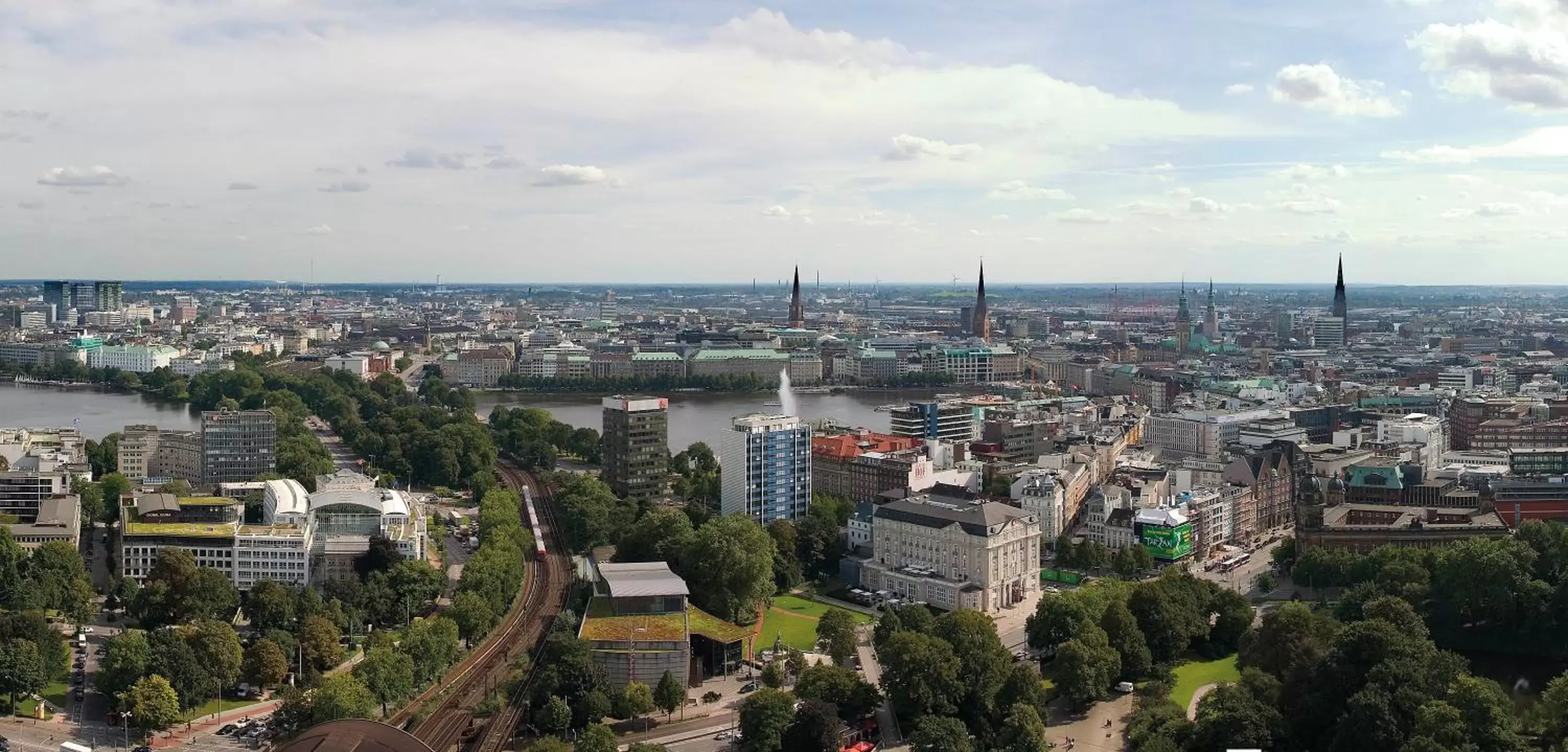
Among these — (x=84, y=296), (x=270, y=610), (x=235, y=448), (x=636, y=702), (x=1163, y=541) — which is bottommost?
(x=636, y=702)

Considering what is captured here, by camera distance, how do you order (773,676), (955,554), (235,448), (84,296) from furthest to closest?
(84,296)
(235,448)
(955,554)
(773,676)

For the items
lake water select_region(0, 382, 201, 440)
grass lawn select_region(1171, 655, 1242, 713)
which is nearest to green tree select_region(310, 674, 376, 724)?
grass lawn select_region(1171, 655, 1242, 713)

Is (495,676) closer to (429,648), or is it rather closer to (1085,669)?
(429,648)

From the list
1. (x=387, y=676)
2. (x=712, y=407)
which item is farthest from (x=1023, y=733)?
(x=712, y=407)

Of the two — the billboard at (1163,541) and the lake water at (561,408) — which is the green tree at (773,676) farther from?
the lake water at (561,408)

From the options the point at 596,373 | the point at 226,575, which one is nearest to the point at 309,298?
the point at 596,373
